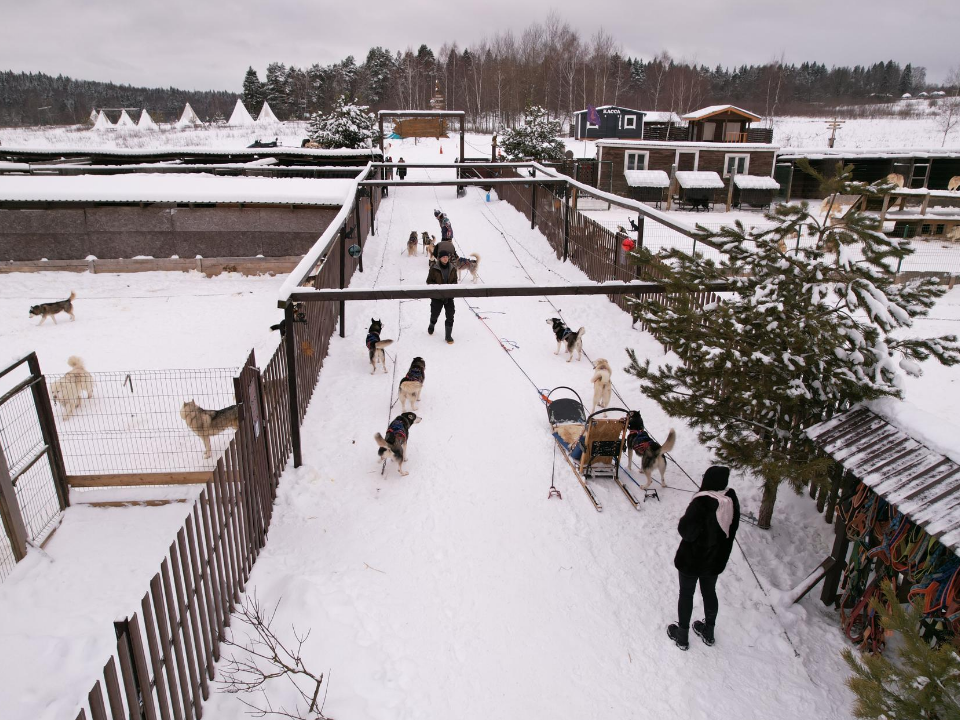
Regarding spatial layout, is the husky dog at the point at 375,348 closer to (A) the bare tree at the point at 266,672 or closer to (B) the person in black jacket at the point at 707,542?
(A) the bare tree at the point at 266,672

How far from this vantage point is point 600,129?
50688mm

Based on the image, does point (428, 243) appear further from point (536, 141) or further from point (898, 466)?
point (536, 141)

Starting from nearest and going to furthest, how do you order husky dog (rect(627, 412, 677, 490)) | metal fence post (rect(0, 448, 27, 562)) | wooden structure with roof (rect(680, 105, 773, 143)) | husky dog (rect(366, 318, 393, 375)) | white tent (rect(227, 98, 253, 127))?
1. metal fence post (rect(0, 448, 27, 562))
2. husky dog (rect(627, 412, 677, 490))
3. husky dog (rect(366, 318, 393, 375))
4. wooden structure with roof (rect(680, 105, 773, 143))
5. white tent (rect(227, 98, 253, 127))

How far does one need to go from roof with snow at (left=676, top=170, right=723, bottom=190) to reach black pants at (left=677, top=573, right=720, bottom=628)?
30.7 metres

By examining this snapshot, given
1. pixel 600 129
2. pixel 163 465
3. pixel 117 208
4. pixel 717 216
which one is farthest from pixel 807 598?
pixel 600 129

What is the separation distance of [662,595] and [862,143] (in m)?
61.9

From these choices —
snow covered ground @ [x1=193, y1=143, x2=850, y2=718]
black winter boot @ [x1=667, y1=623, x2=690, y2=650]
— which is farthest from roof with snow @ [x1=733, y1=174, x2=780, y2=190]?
black winter boot @ [x1=667, y1=623, x2=690, y2=650]

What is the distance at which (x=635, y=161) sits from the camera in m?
34.8

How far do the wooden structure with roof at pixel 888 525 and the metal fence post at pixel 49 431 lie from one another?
22.3ft

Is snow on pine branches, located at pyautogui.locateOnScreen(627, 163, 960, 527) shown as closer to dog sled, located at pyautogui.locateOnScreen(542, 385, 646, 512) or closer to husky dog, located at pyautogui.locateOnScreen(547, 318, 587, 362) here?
dog sled, located at pyautogui.locateOnScreen(542, 385, 646, 512)

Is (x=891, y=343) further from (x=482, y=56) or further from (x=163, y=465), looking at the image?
(x=482, y=56)

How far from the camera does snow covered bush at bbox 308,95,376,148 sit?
34.1 m

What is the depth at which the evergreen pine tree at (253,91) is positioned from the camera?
7700cm

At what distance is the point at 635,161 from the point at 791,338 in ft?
105
